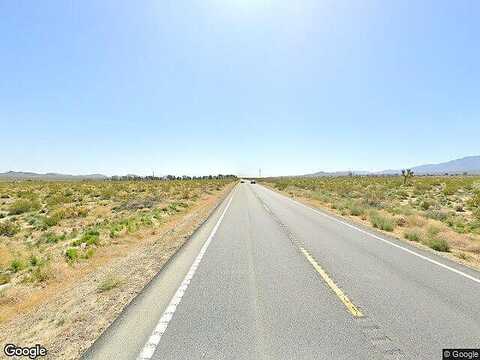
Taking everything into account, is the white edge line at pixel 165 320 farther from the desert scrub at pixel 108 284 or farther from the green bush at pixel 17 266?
the green bush at pixel 17 266

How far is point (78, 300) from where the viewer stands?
6.39m

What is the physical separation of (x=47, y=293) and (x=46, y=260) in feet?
11.9

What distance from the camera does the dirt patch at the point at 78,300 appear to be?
4.79m

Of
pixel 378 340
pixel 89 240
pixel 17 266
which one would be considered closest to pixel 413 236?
pixel 378 340

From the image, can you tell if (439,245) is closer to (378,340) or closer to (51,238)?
(378,340)

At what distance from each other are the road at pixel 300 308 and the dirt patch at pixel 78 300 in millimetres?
361

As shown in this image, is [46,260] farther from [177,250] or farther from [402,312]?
[402,312]

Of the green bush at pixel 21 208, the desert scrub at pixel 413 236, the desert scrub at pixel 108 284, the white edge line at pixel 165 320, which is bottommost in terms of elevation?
the desert scrub at pixel 413 236

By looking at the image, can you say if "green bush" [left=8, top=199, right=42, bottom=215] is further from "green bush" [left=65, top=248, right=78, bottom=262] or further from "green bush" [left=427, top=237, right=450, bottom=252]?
"green bush" [left=427, top=237, right=450, bottom=252]

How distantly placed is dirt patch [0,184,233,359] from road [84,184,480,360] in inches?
14.2

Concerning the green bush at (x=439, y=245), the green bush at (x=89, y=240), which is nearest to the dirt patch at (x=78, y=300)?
the green bush at (x=89, y=240)

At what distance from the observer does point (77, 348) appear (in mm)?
4352

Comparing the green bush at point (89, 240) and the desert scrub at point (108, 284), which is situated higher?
the desert scrub at point (108, 284)

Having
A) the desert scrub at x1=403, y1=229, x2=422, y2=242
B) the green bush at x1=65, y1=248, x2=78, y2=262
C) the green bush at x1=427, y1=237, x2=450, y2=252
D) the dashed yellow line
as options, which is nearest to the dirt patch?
the green bush at x1=65, y1=248, x2=78, y2=262
